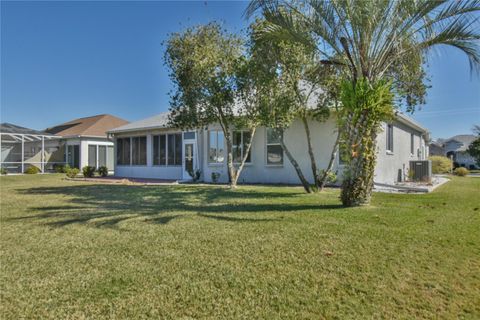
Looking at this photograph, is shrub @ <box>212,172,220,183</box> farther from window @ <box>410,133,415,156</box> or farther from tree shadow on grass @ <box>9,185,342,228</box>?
window @ <box>410,133,415,156</box>

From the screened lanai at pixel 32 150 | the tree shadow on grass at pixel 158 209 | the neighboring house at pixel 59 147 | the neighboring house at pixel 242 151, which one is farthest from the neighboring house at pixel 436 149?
the tree shadow on grass at pixel 158 209

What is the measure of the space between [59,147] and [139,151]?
13468mm

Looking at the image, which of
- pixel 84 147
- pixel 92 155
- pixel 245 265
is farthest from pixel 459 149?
pixel 245 265

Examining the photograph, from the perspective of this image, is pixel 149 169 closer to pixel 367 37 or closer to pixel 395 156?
pixel 395 156

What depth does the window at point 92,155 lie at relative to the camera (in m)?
29.5

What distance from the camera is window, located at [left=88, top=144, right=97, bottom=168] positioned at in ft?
96.8

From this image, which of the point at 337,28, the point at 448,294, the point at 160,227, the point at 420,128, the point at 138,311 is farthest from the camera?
the point at 420,128

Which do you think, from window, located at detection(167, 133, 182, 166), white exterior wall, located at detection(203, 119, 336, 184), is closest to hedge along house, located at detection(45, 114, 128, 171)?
window, located at detection(167, 133, 182, 166)

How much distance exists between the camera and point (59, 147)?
103ft

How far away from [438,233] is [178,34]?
1113 cm

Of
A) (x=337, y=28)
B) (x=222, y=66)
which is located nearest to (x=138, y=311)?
(x=337, y=28)

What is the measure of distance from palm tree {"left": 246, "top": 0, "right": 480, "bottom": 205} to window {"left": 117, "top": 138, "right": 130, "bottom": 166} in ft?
57.1

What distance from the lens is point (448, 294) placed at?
343 centimetres

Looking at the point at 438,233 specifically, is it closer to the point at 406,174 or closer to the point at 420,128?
the point at 406,174
